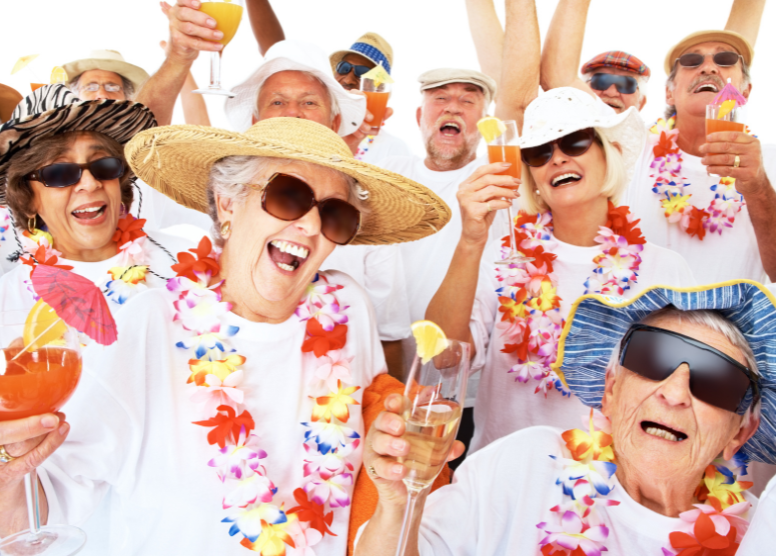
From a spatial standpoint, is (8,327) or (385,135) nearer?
(8,327)

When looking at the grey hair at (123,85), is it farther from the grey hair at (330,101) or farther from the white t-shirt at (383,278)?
the white t-shirt at (383,278)

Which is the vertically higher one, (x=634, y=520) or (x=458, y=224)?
(x=458, y=224)

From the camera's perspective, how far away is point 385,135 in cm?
485

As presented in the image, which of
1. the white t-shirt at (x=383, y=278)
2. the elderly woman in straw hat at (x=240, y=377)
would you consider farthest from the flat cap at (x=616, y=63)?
the elderly woman in straw hat at (x=240, y=377)

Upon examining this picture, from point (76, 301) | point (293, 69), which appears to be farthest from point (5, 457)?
point (293, 69)

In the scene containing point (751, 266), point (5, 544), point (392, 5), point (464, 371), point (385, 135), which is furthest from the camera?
point (392, 5)

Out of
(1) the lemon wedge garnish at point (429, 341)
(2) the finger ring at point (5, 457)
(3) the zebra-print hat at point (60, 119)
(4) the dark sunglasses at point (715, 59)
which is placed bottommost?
(2) the finger ring at point (5, 457)

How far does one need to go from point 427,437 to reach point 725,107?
207cm

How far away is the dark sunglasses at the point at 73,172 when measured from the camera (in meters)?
2.36

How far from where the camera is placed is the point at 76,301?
4.45 ft

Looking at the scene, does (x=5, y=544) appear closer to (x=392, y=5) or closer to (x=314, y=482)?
(x=314, y=482)

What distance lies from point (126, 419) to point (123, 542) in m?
0.34

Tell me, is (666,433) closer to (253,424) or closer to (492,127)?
(253,424)

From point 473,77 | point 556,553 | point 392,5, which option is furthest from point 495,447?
point 392,5
